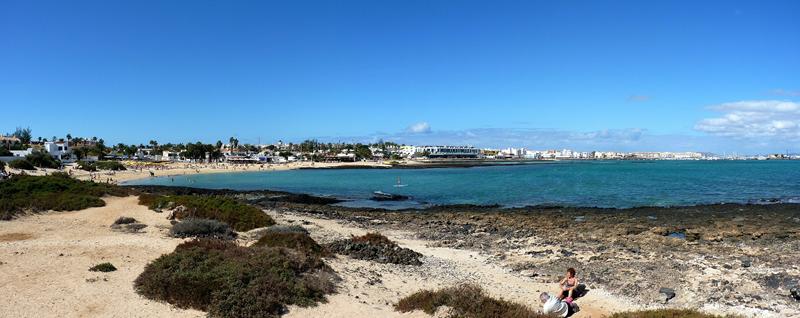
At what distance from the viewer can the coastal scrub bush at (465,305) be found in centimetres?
1023

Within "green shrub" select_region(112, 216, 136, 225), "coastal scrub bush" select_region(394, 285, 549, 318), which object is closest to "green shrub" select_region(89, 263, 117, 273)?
"coastal scrub bush" select_region(394, 285, 549, 318)

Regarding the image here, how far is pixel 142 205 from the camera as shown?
26828 millimetres

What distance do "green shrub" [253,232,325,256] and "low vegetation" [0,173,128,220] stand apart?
12.1 meters

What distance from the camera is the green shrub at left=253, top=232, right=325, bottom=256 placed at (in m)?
15.5

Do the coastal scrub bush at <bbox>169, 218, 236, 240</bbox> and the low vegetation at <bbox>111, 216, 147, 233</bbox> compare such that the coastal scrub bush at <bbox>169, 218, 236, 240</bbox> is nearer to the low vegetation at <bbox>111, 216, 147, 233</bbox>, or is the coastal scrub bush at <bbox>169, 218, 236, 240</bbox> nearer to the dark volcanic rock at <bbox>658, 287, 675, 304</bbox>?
the low vegetation at <bbox>111, 216, 147, 233</bbox>

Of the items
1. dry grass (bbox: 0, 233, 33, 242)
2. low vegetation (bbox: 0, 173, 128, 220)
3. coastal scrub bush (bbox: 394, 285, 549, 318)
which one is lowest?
coastal scrub bush (bbox: 394, 285, 549, 318)

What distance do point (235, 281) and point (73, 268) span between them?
4.86 metres

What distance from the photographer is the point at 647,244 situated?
2105 cm

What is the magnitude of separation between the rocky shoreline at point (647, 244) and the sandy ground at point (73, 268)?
446 inches

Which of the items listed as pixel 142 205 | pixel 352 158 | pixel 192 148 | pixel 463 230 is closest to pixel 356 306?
pixel 463 230

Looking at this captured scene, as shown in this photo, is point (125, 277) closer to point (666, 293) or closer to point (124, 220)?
point (124, 220)

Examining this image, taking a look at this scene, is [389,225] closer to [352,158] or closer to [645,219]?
[645,219]

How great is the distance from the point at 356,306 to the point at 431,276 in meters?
4.28

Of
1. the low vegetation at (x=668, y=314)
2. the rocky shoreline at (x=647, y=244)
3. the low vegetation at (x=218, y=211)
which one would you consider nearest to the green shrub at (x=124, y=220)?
the low vegetation at (x=218, y=211)
